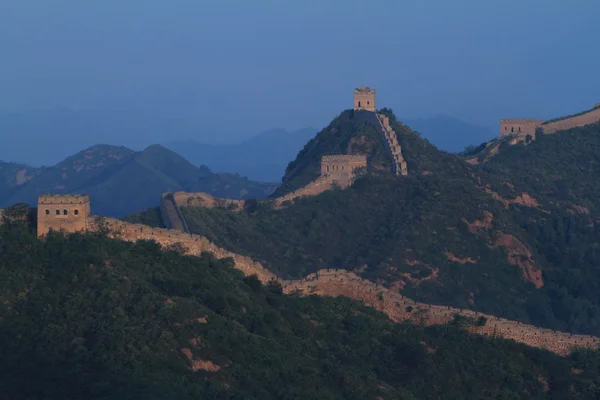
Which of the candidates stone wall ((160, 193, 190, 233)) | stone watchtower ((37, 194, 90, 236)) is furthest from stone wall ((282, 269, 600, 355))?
stone wall ((160, 193, 190, 233))

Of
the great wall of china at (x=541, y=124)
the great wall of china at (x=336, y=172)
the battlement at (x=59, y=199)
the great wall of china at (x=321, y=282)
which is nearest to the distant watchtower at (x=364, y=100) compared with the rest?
the great wall of china at (x=336, y=172)

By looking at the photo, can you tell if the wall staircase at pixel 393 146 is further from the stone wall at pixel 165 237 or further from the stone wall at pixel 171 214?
the stone wall at pixel 165 237

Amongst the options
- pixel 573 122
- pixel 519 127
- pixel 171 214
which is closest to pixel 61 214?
pixel 171 214

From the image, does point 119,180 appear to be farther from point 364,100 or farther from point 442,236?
point 442,236

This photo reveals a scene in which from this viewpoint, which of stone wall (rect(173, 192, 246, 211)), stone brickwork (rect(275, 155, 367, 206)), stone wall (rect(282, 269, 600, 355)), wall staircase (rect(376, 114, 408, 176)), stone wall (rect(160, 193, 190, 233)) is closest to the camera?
stone wall (rect(282, 269, 600, 355))

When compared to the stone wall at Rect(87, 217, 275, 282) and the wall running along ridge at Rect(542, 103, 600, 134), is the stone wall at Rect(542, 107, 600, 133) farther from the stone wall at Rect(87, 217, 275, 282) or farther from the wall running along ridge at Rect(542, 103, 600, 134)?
the stone wall at Rect(87, 217, 275, 282)
